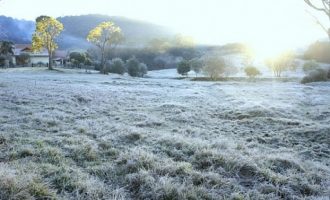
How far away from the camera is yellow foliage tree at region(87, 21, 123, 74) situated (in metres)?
84.4

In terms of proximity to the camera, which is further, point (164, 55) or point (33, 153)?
point (164, 55)

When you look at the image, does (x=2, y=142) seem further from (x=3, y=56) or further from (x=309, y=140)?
(x=3, y=56)

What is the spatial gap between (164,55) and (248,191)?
158268 millimetres

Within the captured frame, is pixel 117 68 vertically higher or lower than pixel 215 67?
lower

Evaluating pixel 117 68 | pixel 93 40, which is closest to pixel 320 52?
pixel 117 68

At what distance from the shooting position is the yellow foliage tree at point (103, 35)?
84.4m

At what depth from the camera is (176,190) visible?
779 cm

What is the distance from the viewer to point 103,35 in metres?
88.2

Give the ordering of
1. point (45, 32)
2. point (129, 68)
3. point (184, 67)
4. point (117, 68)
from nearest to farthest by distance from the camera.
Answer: point (45, 32) → point (129, 68) → point (117, 68) → point (184, 67)

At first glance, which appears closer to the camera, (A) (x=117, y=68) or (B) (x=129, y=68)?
(B) (x=129, y=68)

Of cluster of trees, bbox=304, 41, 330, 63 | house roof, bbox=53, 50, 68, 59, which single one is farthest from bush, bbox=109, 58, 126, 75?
cluster of trees, bbox=304, 41, 330, 63

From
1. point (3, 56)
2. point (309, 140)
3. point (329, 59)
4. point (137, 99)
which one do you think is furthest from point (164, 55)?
point (309, 140)

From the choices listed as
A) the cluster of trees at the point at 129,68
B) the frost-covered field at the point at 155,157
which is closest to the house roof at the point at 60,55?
the cluster of trees at the point at 129,68

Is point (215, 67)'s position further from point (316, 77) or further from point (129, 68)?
point (316, 77)
